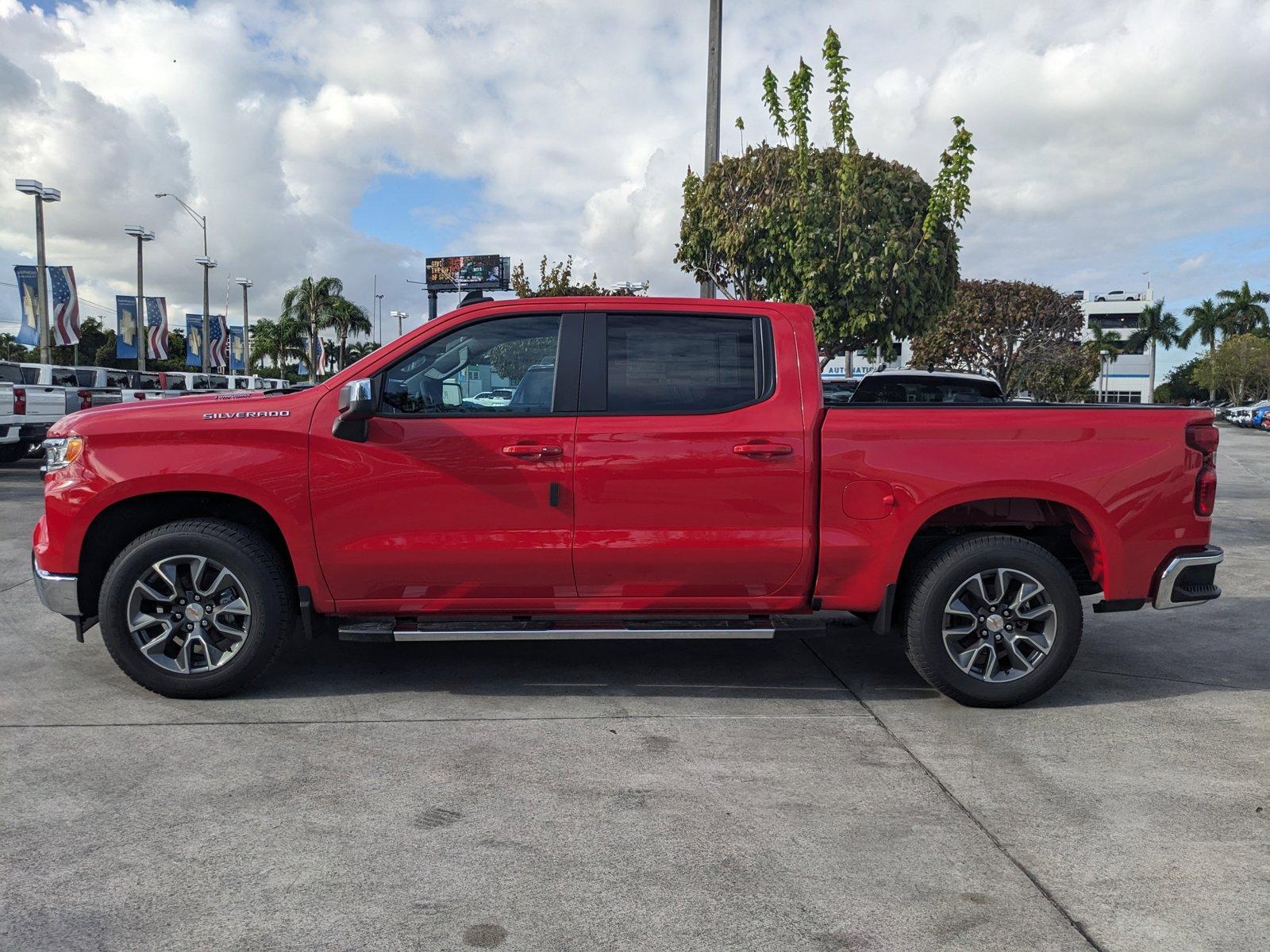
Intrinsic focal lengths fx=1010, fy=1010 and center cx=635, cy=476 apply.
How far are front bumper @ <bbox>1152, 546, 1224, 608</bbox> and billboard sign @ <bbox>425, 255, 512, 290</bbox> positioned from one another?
8223cm

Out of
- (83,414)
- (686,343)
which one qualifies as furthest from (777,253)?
(83,414)

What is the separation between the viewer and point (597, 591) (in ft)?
15.6

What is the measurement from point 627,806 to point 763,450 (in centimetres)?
177

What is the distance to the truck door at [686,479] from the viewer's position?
463 cm

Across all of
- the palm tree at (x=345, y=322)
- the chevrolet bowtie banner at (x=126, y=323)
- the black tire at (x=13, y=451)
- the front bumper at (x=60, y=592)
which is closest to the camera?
the front bumper at (x=60, y=592)

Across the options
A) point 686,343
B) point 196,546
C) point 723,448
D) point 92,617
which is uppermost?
point 686,343

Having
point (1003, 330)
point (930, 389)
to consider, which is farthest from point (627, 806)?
point (1003, 330)

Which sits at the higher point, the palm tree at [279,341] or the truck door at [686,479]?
the palm tree at [279,341]

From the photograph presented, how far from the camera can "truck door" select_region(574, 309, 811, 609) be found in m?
4.63

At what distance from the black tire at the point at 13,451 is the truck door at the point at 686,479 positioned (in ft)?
43.9

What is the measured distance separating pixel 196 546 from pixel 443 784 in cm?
175

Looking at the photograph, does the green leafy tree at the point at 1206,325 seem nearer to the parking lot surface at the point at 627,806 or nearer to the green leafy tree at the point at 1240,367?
the green leafy tree at the point at 1240,367

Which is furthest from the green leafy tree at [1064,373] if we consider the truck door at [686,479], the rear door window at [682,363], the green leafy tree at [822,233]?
the truck door at [686,479]

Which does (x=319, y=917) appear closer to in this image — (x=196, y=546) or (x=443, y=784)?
(x=443, y=784)
